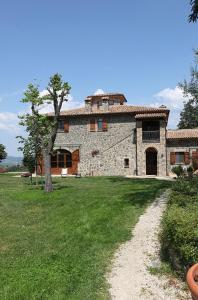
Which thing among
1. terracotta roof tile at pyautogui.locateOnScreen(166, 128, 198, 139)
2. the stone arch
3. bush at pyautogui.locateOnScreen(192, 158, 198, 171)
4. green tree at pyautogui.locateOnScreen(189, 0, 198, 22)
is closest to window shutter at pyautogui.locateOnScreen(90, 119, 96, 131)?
the stone arch

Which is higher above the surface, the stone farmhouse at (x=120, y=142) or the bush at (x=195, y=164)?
the stone farmhouse at (x=120, y=142)

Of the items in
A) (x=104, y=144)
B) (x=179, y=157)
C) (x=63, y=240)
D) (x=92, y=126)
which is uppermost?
(x=92, y=126)

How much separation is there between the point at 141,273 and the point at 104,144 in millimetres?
29719

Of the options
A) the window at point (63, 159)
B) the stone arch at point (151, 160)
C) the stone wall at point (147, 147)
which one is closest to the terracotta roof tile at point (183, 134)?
the stone wall at point (147, 147)

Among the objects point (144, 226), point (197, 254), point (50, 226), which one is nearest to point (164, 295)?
point (197, 254)

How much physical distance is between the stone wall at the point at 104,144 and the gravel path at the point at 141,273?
962 inches

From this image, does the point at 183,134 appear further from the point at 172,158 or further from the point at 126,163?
the point at 126,163

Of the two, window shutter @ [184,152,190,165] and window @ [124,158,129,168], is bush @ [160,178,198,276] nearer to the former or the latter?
window @ [124,158,129,168]

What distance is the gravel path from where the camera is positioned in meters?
8.03

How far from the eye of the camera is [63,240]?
489 inches

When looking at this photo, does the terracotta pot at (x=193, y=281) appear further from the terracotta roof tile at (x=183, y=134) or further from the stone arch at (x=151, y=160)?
the stone arch at (x=151, y=160)

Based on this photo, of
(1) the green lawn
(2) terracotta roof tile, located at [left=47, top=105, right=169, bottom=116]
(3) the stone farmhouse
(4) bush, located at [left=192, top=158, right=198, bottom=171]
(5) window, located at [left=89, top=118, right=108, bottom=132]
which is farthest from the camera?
(5) window, located at [left=89, top=118, right=108, bottom=132]

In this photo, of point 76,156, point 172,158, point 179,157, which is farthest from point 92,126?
point 179,157

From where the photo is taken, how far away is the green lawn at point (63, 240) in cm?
867
